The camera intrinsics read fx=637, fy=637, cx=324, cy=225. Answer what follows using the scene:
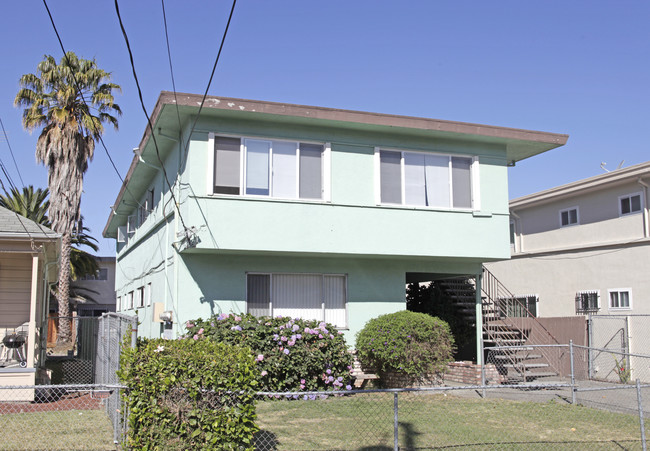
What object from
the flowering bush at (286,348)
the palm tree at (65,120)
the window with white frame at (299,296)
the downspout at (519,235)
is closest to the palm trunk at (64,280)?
the palm tree at (65,120)

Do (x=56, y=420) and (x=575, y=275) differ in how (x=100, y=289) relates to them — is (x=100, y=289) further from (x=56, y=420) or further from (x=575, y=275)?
(x=56, y=420)

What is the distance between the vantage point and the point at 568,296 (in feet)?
69.2

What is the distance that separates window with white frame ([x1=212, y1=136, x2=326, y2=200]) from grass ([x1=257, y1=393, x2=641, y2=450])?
14.6 ft

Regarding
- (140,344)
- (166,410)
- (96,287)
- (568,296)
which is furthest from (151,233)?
(96,287)

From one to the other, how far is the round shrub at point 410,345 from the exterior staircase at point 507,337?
151 cm

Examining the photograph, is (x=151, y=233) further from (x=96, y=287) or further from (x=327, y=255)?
(x=96, y=287)

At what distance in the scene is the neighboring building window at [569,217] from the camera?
21.4 m

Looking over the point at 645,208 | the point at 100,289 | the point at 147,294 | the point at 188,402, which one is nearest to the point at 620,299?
the point at 645,208

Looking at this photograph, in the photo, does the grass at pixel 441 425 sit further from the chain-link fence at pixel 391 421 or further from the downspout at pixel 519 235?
the downspout at pixel 519 235

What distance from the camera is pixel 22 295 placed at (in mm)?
14172

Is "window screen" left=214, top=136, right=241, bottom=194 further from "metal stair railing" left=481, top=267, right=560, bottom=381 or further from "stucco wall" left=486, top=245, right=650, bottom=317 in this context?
"stucco wall" left=486, top=245, right=650, bottom=317

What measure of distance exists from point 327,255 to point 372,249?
101 cm

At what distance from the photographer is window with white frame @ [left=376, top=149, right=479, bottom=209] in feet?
48.3

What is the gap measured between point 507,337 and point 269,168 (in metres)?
8.02
